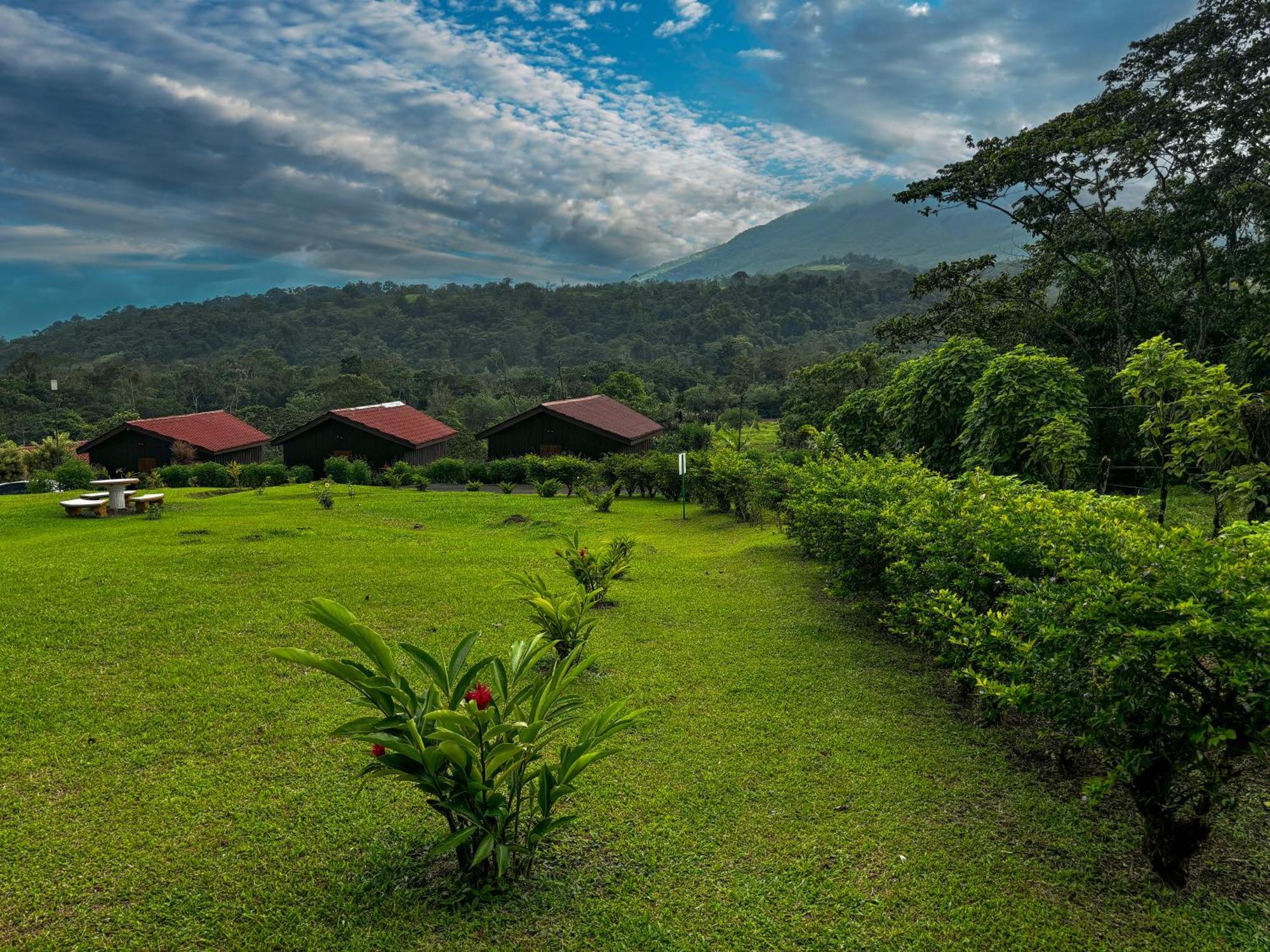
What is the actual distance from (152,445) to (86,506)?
17.6m

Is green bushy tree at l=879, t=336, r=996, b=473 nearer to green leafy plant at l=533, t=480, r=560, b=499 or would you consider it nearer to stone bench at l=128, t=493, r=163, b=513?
green leafy plant at l=533, t=480, r=560, b=499

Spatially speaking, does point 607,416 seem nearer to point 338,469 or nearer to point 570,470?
point 570,470

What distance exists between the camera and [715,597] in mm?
9250

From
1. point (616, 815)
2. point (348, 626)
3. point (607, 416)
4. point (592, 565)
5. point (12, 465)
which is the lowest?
point (616, 815)

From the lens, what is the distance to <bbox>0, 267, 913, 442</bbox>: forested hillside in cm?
5356

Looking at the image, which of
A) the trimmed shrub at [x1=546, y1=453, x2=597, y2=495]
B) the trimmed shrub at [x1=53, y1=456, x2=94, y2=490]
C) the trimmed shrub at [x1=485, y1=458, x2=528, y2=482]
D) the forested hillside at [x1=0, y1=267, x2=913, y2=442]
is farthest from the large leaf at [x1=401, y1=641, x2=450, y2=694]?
the forested hillside at [x1=0, y1=267, x2=913, y2=442]

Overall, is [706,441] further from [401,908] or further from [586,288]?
[586,288]

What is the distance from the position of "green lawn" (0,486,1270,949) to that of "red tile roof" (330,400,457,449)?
22825 mm

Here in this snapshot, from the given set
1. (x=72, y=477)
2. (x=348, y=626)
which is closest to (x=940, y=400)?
(x=348, y=626)

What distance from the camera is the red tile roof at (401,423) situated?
2983 cm

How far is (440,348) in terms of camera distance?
312 ft

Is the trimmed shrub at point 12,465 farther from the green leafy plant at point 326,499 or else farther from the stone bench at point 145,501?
the green leafy plant at point 326,499

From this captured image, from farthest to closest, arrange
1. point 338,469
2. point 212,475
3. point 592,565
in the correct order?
1. point 338,469
2. point 212,475
3. point 592,565

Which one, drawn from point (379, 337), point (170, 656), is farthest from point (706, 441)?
point (379, 337)
